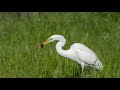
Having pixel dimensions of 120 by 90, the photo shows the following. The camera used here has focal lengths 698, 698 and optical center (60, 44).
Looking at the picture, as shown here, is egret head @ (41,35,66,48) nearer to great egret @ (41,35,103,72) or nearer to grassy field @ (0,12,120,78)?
great egret @ (41,35,103,72)

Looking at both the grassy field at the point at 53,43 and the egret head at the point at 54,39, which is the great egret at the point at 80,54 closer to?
the egret head at the point at 54,39

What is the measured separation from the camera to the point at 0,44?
1244 cm

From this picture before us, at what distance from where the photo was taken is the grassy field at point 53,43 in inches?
416

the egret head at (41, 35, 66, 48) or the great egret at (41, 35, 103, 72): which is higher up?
the egret head at (41, 35, 66, 48)

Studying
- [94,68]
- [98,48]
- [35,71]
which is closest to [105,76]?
[94,68]

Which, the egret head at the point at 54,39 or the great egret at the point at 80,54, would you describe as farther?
the great egret at the point at 80,54

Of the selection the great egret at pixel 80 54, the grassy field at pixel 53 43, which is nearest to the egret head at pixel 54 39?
the great egret at pixel 80 54

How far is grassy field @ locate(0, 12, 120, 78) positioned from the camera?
34.7 feet

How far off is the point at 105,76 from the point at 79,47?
64 cm

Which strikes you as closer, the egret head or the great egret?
the egret head

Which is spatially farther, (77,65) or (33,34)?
(33,34)

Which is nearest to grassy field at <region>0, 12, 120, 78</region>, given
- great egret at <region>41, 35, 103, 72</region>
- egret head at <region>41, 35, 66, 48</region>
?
great egret at <region>41, 35, 103, 72</region>

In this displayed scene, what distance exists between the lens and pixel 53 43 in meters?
12.8

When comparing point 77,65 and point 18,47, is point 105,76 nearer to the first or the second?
point 77,65
